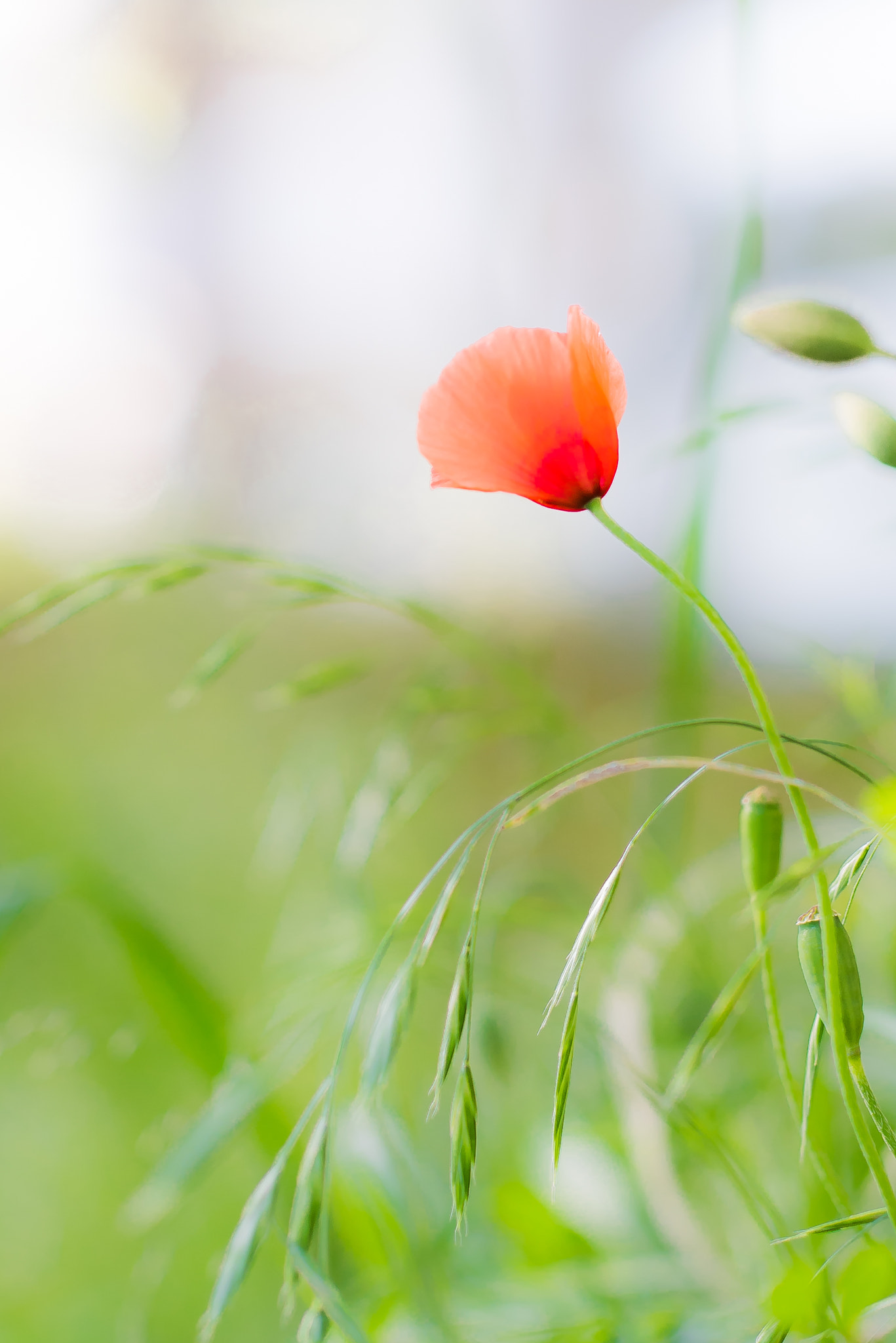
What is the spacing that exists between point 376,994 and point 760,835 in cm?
42

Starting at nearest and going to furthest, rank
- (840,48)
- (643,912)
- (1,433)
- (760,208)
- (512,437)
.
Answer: (512,437) < (760,208) < (643,912) < (840,48) < (1,433)

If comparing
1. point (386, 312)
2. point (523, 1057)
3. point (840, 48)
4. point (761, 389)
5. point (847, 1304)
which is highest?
point (840, 48)

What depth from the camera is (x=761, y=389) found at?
Answer: 0.92m

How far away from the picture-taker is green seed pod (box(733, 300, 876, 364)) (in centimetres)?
17

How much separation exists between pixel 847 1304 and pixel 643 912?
0.22 m

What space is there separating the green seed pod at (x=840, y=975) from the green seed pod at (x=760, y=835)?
1 centimetres

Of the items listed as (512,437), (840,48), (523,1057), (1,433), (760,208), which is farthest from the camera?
(1,433)

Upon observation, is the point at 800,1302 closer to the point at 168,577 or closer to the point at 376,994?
the point at 168,577

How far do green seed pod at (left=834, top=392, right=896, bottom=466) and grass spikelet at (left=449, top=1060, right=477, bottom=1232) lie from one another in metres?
0.12

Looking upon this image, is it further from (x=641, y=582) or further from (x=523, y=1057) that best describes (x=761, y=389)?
(x=523, y=1057)

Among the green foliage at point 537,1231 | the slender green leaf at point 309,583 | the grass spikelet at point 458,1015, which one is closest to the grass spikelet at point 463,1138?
the grass spikelet at point 458,1015

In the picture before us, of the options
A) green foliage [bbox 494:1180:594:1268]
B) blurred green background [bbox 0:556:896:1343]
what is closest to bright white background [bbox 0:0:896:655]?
blurred green background [bbox 0:556:896:1343]

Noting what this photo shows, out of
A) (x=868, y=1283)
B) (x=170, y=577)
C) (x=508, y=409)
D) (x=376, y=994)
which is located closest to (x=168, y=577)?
(x=170, y=577)

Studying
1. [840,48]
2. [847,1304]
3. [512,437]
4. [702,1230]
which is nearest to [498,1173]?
[702,1230]
